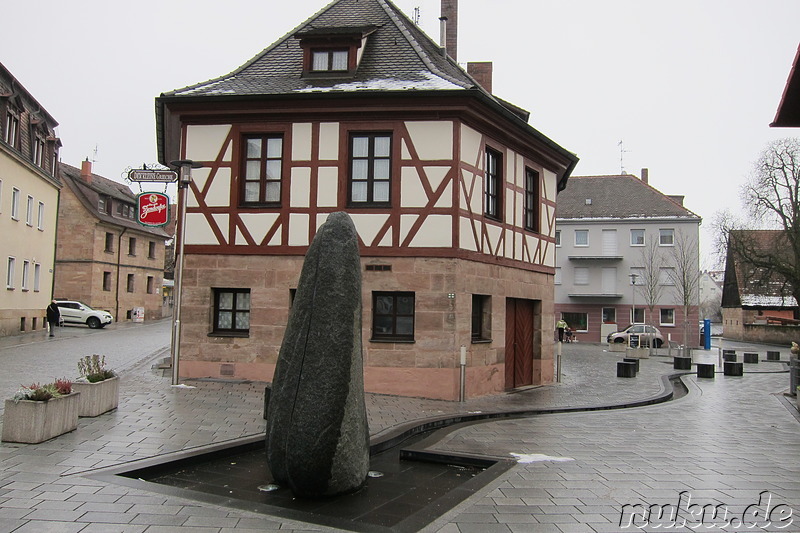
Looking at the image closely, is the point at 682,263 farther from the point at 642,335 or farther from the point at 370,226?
the point at 370,226

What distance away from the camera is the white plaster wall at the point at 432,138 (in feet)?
48.8

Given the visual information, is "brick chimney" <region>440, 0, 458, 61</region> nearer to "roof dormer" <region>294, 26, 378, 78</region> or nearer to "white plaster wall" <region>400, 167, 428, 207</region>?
"roof dormer" <region>294, 26, 378, 78</region>

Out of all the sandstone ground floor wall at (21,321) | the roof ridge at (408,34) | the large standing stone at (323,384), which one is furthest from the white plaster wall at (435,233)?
the sandstone ground floor wall at (21,321)

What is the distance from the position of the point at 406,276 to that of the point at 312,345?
829cm

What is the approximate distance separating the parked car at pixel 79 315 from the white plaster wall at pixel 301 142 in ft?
96.8

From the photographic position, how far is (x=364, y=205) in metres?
15.2

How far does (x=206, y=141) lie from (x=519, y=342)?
30.2ft

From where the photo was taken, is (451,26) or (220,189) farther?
(451,26)

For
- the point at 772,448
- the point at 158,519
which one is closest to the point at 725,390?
the point at 772,448

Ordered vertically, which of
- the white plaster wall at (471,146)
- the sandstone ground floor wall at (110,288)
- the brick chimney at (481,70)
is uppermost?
the brick chimney at (481,70)

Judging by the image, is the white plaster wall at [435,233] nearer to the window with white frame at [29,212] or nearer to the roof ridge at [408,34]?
the roof ridge at [408,34]

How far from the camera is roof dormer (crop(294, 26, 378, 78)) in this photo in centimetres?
1619

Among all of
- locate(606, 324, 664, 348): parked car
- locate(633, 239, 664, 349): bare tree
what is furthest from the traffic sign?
locate(633, 239, 664, 349): bare tree

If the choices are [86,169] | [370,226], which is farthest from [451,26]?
[86,169]
